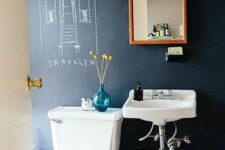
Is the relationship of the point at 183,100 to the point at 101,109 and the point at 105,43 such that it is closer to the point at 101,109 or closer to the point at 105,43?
the point at 101,109

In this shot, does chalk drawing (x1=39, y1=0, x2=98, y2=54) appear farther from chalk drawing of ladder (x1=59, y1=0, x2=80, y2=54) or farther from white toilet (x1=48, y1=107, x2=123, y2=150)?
white toilet (x1=48, y1=107, x2=123, y2=150)

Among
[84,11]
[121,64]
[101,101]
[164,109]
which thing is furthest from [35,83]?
[84,11]

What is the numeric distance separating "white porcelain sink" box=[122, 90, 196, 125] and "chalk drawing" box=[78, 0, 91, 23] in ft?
2.40

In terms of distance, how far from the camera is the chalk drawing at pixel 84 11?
2404 mm

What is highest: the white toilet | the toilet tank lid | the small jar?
the small jar

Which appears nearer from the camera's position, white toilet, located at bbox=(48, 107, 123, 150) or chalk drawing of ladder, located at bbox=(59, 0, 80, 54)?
white toilet, located at bbox=(48, 107, 123, 150)

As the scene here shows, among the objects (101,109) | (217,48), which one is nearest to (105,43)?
(101,109)

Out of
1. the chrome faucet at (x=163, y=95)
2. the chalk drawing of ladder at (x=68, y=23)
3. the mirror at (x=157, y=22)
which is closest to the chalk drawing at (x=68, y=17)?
the chalk drawing of ladder at (x=68, y=23)

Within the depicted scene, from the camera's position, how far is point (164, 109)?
181 centimetres

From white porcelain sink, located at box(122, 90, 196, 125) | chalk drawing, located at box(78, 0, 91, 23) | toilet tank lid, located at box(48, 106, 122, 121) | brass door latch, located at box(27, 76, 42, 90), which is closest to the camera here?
brass door latch, located at box(27, 76, 42, 90)

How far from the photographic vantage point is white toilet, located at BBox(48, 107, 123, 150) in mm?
2156

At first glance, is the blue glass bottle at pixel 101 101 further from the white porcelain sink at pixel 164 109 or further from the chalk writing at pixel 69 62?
the chalk writing at pixel 69 62

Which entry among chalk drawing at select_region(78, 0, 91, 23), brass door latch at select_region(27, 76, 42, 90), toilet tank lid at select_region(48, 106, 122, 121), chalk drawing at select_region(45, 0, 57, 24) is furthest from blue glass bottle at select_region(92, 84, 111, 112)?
brass door latch at select_region(27, 76, 42, 90)

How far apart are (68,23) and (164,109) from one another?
1132 mm
